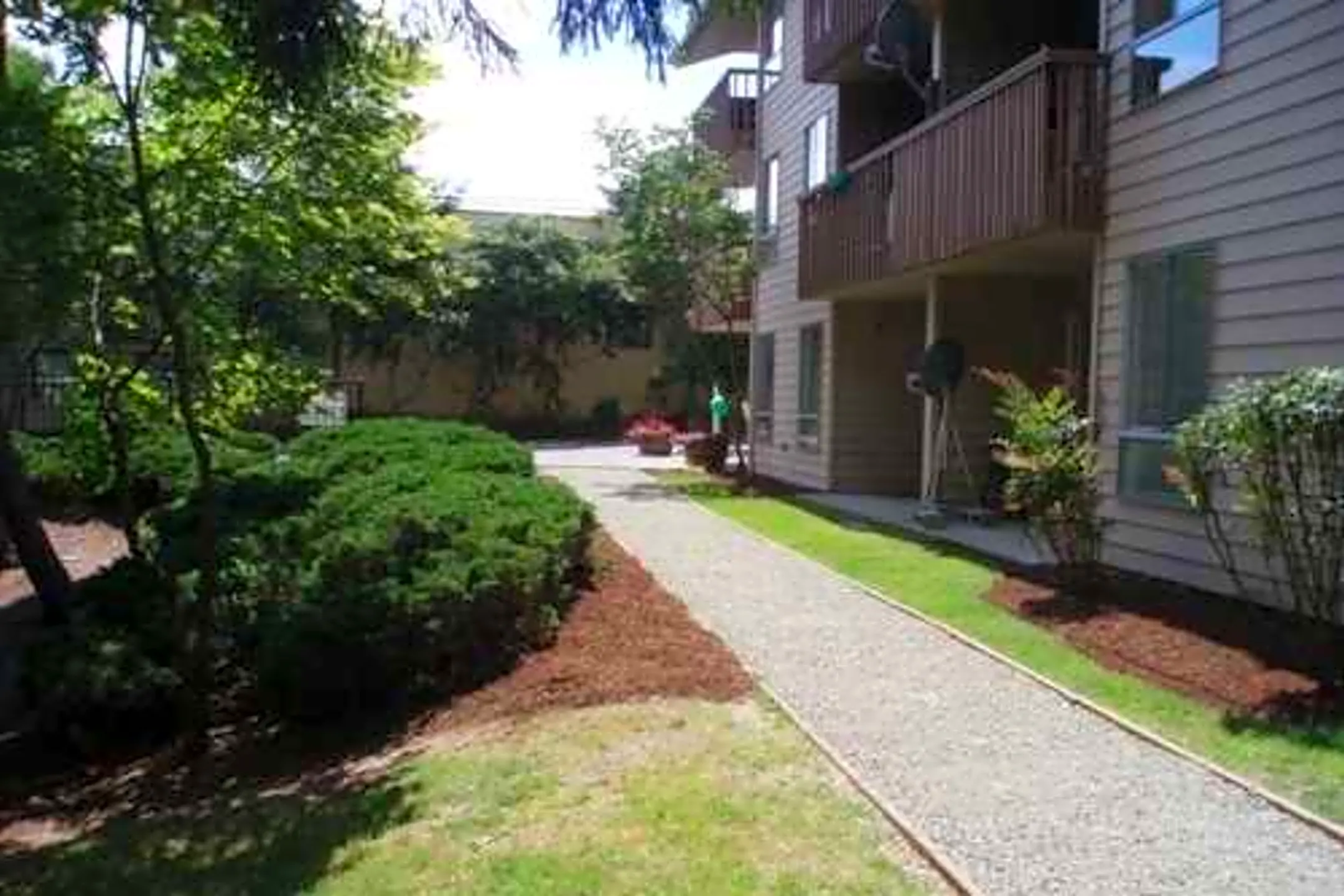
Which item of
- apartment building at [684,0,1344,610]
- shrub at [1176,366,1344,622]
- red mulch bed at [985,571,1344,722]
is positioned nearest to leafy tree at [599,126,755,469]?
apartment building at [684,0,1344,610]

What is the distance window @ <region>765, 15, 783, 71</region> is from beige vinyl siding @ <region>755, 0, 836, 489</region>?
0.34m

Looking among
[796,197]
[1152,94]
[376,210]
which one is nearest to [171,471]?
[376,210]

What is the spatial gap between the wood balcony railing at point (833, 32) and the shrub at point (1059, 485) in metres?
8.05

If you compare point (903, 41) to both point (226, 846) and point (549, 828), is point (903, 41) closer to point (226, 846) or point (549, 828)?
point (226, 846)

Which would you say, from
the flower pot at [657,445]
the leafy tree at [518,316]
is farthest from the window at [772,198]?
the leafy tree at [518,316]

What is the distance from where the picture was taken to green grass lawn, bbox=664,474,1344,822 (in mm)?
6387

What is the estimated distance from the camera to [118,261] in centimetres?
997

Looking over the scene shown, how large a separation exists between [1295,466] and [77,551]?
13319 mm

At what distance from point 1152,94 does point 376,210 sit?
5499 mm

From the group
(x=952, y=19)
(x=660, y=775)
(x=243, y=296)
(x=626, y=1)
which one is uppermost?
(x=952, y=19)

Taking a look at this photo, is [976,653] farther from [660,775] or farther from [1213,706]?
[660,775]

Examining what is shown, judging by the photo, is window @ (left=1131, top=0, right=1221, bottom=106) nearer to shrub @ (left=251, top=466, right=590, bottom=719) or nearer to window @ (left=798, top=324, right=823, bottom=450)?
shrub @ (left=251, top=466, right=590, bottom=719)

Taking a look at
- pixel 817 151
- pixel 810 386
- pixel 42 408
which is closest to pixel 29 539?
pixel 42 408

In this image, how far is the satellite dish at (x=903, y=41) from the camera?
17.3 metres
